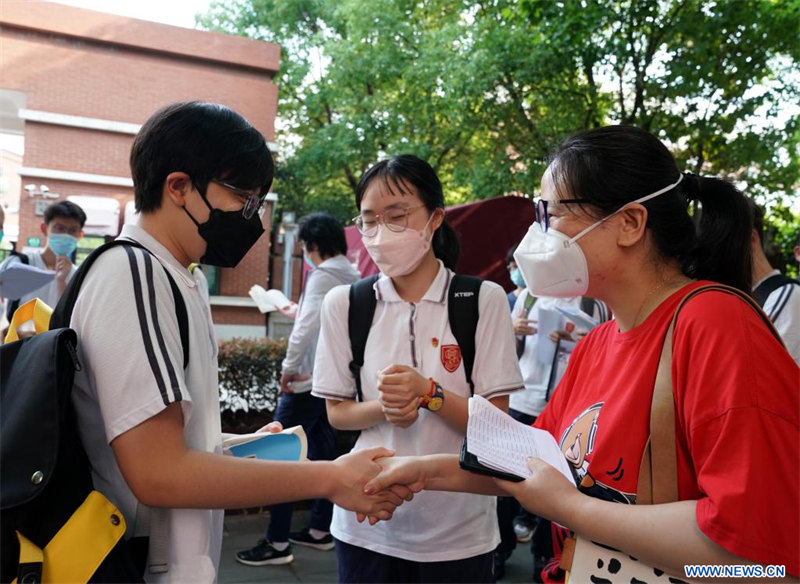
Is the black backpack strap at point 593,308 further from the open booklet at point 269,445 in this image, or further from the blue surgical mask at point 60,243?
the blue surgical mask at point 60,243

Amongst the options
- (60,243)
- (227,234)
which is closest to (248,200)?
(227,234)

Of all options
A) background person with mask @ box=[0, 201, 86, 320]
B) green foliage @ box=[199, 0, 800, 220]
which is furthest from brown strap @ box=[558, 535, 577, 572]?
green foliage @ box=[199, 0, 800, 220]

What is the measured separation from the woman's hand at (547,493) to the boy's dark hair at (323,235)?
3.80 m

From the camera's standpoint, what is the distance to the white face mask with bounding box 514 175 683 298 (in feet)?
5.76

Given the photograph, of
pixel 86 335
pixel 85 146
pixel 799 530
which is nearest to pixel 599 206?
pixel 799 530

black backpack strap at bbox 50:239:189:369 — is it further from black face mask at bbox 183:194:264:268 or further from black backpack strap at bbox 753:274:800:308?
black backpack strap at bbox 753:274:800:308

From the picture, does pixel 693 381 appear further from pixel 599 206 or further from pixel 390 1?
pixel 390 1

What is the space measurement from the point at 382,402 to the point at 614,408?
888 millimetres

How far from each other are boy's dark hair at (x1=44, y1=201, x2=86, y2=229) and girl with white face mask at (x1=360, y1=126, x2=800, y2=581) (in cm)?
404

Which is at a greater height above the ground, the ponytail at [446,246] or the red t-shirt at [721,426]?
the ponytail at [446,246]

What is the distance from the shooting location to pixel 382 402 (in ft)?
7.25

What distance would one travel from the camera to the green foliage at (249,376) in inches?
238

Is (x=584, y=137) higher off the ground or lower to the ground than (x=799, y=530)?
higher

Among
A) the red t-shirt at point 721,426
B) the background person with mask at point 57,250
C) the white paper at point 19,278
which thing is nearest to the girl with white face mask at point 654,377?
the red t-shirt at point 721,426
